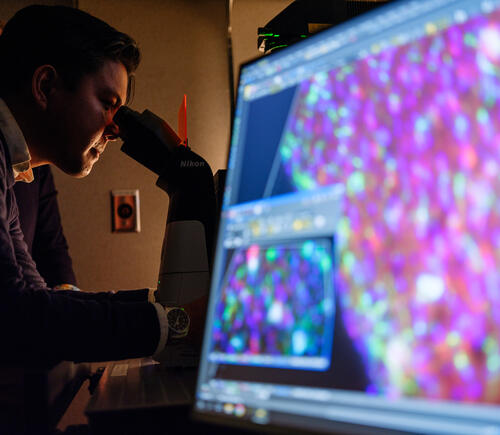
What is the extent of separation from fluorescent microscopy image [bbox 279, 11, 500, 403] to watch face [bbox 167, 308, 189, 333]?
0.44 meters

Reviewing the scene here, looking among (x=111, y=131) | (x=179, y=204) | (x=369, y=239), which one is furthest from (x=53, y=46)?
(x=369, y=239)

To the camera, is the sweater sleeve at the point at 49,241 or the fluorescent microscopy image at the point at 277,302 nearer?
the fluorescent microscopy image at the point at 277,302

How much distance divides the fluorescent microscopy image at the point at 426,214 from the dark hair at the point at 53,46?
863 millimetres

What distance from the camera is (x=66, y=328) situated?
2.14 feet

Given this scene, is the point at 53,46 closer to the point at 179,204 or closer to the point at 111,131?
the point at 111,131

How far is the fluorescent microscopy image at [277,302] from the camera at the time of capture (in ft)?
1.18

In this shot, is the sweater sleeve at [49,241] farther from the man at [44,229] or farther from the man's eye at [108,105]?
the man's eye at [108,105]

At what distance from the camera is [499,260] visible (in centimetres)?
26

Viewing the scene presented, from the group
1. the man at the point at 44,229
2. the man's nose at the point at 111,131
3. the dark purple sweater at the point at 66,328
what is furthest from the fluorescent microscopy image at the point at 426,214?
the man at the point at 44,229

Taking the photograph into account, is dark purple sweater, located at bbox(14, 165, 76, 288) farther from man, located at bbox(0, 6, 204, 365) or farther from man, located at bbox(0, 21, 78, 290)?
man, located at bbox(0, 6, 204, 365)

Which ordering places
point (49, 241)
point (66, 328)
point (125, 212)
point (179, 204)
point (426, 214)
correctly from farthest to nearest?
point (125, 212) < point (49, 241) < point (179, 204) < point (66, 328) < point (426, 214)

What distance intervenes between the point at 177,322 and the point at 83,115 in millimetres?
604

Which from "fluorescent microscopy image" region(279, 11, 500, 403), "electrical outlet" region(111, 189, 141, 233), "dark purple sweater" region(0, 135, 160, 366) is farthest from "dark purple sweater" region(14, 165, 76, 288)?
"fluorescent microscopy image" region(279, 11, 500, 403)

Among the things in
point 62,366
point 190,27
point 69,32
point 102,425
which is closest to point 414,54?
point 102,425
